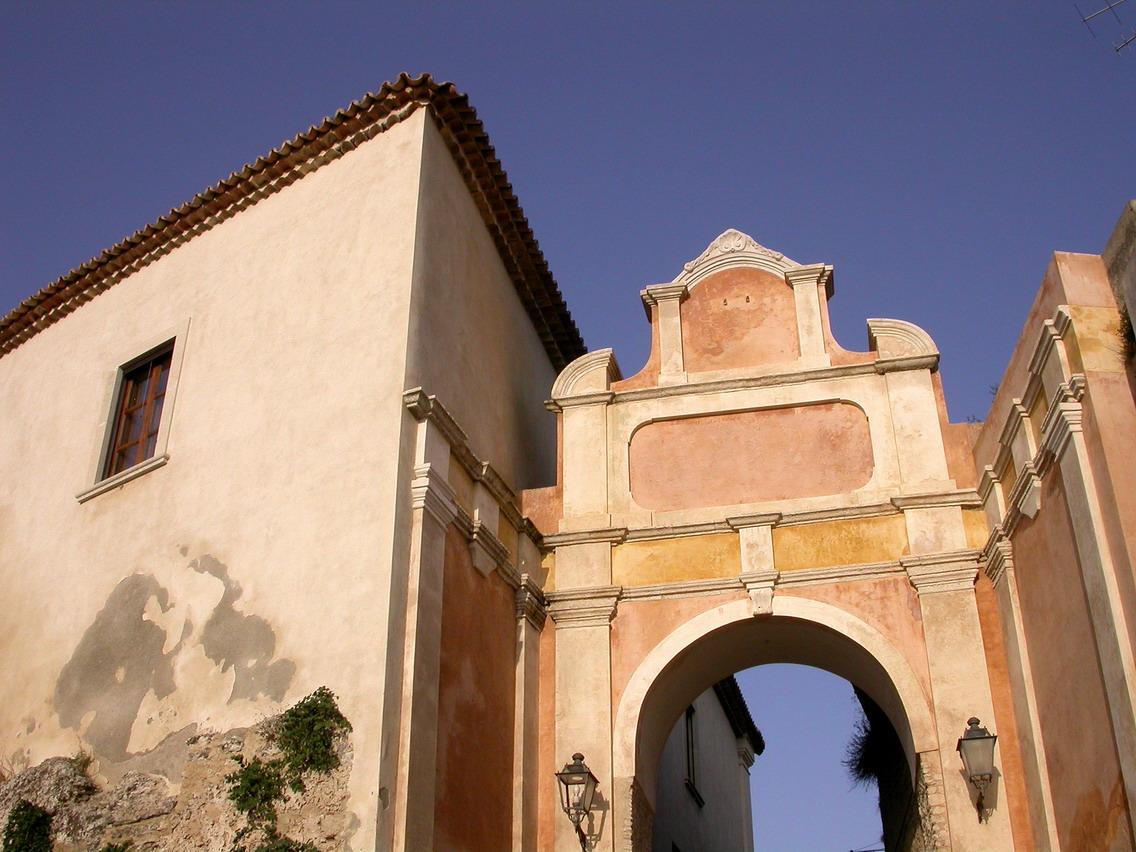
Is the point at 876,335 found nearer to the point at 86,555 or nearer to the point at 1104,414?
the point at 1104,414

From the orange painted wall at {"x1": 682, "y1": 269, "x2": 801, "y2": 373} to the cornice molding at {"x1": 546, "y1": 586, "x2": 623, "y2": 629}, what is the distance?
2637 millimetres

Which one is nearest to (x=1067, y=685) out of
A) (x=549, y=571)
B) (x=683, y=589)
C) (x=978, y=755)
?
(x=978, y=755)

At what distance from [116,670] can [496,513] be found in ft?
11.3

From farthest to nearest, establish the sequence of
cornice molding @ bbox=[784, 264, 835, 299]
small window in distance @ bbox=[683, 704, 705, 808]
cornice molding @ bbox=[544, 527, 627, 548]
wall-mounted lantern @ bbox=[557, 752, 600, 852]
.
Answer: small window in distance @ bbox=[683, 704, 705, 808], cornice molding @ bbox=[784, 264, 835, 299], cornice molding @ bbox=[544, 527, 627, 548], wall-mounted lantern @ bbox=[557, 752, 600, 852]

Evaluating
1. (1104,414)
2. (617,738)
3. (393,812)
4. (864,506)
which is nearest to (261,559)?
(393,812)

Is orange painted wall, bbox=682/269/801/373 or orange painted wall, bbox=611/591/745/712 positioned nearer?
orange painted wall, bbox=611/591/745/712

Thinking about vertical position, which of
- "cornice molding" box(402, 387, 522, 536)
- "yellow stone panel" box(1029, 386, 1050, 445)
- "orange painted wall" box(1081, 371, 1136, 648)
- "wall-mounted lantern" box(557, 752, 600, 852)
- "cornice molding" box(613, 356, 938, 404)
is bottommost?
"wall-mounted lantern" box(557, 752, 600, 852)

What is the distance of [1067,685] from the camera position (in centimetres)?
898

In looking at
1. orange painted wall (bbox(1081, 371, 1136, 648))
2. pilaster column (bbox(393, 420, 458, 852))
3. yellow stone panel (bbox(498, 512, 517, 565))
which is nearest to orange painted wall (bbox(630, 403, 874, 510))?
yellow stone panel (bbox(498, 512, 517, 565))

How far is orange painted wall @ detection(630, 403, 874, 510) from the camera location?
11.9m

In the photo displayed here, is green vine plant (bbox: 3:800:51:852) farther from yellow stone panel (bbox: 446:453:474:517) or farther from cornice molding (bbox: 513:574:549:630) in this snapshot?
cornice molding (bbox: 513:574:549:630)

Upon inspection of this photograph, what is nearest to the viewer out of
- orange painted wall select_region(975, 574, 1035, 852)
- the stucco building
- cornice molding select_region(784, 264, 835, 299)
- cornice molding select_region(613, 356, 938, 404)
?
the stucco building

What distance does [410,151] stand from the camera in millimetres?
11172

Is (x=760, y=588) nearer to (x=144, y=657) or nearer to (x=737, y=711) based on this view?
(x=144, y=657)
